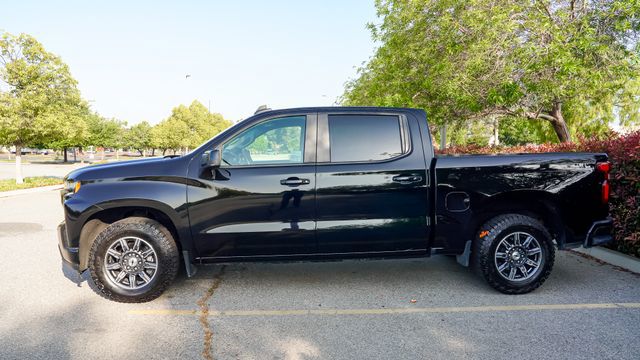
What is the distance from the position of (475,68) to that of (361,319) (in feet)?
31.7

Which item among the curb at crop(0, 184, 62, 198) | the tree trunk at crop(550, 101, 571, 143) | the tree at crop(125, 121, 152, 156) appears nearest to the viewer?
the curb at crop(0, 184, 62, 198)

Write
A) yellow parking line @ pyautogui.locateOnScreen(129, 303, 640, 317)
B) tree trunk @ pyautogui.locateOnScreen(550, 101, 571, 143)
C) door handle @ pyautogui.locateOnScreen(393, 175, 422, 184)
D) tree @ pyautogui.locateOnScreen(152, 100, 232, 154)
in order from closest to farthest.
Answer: yellow parking line @ pyautogui.locateOnScreen(129, 303, 640, 317) < door handle @ pyautogui.locateOnScreen(393, 175, 422, 184) < tree trunk @ pyautogui.locateOnScreen(550, 101, 571, 143) < tree @ pyautogui.locateOnScreen(152, 100, 232, 154)

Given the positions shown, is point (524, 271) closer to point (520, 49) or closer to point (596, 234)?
point (596, 234)

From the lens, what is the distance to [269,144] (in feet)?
13.5

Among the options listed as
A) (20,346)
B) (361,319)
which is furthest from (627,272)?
(20,346)

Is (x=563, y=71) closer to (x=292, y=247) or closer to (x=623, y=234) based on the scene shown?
(x=623, y=234)

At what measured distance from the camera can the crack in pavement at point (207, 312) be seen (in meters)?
3.01

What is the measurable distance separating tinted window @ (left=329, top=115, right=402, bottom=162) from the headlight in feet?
8.49

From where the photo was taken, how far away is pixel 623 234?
195 inches

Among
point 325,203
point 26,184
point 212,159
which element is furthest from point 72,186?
point 26,184

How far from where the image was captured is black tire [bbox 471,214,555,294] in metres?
4.02

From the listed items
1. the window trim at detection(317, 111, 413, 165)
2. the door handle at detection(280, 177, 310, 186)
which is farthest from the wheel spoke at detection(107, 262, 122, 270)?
the window trim at detection(317, 111, 413, 165)

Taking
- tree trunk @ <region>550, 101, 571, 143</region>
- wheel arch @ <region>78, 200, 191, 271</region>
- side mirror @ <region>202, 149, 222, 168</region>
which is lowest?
wheel arch @ <region>78, 200, 191, 271</region>

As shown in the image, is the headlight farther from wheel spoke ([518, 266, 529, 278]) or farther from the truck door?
wheel spoke ([518, 266, 529, 278])
